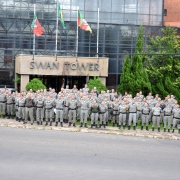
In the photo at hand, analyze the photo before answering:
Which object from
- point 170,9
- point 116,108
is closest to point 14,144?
point 116,108

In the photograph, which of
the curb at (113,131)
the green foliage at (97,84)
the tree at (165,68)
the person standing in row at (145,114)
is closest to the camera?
the curb at (113,131)

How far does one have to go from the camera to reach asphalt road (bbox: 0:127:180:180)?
11.8 m

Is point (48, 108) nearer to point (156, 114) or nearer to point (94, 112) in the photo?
point (94, 112)

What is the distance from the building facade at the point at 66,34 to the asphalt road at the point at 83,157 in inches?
783

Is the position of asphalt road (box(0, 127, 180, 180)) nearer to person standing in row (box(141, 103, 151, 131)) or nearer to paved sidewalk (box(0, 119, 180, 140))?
paved sidewalk (box(0, 119, 180, 140))

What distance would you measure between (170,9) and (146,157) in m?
33.9

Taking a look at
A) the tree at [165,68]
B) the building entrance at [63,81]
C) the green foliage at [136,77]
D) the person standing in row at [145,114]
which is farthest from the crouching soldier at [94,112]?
the building entrance at [63,81]

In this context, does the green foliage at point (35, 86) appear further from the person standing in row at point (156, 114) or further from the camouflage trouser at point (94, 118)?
the person standing in row at point (156, 114)

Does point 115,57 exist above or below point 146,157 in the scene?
above

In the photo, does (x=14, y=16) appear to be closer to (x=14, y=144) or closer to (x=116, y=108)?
(x=116, y=108)

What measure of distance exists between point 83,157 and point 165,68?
19.8 m

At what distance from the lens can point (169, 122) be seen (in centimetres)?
2352

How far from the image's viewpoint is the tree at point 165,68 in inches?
1268

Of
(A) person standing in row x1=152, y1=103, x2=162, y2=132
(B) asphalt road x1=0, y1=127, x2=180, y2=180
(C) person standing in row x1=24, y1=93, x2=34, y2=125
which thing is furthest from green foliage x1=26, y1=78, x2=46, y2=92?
(B) asphalt road x1=0, y1=127, x2=180, y2=180
